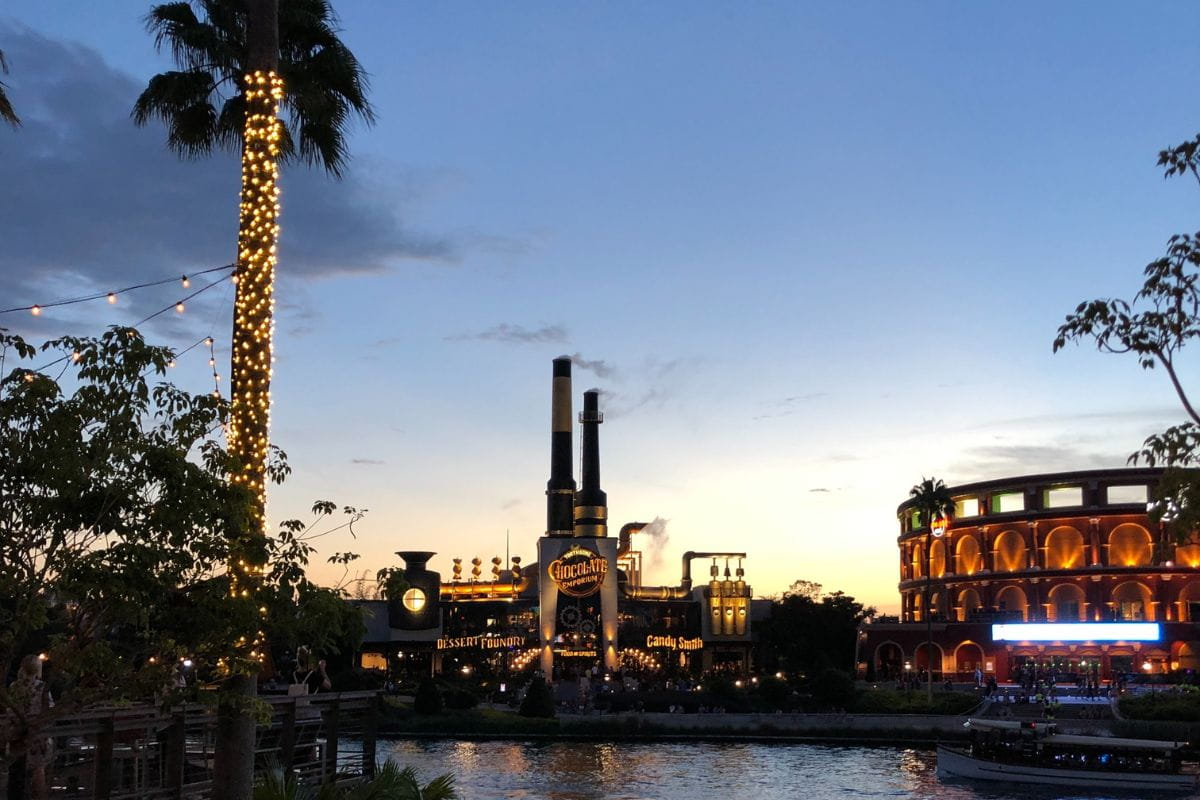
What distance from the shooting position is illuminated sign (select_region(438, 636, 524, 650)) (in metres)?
116

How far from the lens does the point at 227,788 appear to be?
17.8 meters

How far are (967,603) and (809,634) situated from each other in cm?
1913

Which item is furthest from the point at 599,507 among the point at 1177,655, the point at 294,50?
the point at 294,50

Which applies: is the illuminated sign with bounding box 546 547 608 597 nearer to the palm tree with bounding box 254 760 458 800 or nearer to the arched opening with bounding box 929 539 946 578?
the arched opening with bounding box 929 539 946 578

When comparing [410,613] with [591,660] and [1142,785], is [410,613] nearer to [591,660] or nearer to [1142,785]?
[591,660]

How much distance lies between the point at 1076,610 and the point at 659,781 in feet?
219

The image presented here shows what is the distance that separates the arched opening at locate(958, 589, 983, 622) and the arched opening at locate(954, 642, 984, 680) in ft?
22.3

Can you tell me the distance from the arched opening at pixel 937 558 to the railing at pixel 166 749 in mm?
97367

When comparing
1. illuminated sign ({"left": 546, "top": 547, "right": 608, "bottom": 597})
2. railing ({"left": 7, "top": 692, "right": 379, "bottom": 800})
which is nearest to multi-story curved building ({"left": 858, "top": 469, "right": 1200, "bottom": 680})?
illuminated sign ({"left": 546, "top": 547, "right": 608, "bottom": 597})

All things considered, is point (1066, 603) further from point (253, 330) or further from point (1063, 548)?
point (253, 330)

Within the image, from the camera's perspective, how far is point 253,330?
62.8 feet

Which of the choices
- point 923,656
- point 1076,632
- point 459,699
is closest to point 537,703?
point 459,699

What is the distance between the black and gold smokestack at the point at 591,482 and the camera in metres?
125

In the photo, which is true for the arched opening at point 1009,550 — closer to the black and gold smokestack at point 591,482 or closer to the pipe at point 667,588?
the pipe at point 667,588
